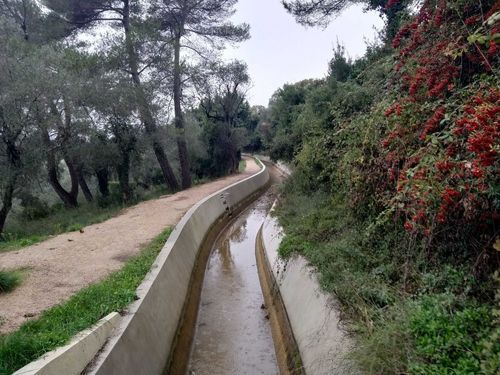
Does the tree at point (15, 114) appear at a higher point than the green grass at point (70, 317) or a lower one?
higher

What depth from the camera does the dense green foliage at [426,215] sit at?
10.00ft

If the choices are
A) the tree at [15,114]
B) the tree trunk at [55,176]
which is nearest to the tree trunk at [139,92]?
the tree trunk at [55,176]

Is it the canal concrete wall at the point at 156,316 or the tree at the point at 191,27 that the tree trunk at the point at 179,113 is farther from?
the canal concrete wall at the point at 156,316

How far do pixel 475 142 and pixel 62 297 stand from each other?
227 inches

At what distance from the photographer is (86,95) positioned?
15.3 metres

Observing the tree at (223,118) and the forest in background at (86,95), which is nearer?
the forest in background at (86,95)

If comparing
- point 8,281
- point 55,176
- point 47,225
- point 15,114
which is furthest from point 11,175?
point 8,281

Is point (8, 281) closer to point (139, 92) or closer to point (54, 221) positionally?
point (54, 221)

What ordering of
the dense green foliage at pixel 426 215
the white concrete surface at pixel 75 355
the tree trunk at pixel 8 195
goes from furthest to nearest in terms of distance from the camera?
1. the tree trunk at pixel 8 195
2. the white concrete surface at pixel 75 355
3. the dense green foliage at pixel 426 215

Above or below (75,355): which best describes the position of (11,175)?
above

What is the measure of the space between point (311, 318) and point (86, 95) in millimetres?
13791

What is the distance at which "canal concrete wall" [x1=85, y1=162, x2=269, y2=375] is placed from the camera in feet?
14.3

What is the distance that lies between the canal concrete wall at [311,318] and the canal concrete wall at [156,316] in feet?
6.59

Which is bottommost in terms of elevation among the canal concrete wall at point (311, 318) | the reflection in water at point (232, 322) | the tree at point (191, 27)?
the reflection in water at point (232, 322)
